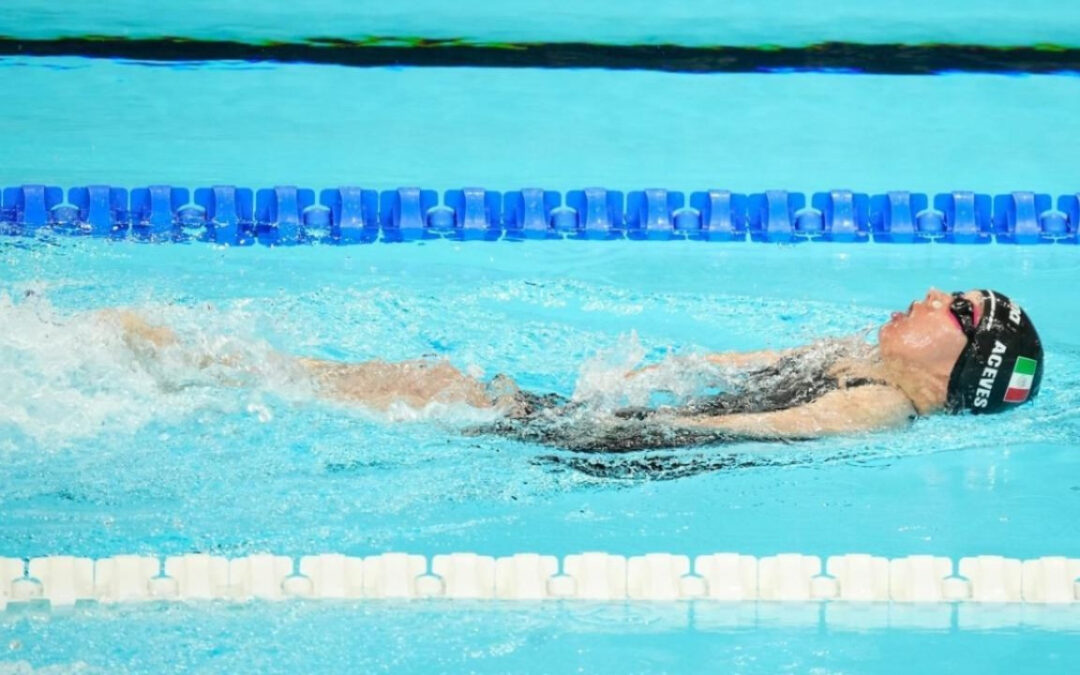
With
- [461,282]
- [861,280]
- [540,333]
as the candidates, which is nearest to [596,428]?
A: [540,333]

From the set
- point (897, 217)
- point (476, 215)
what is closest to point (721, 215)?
point (897, 217)

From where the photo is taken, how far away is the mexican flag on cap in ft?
11.1

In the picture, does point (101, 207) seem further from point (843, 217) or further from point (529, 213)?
point (843, 217)

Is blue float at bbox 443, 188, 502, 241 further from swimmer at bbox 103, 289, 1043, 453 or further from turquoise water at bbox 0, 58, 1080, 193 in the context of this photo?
swimmer at bbox 103, 289, 1043, 453

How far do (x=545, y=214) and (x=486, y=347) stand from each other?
1.03m

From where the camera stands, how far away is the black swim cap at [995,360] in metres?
3.36

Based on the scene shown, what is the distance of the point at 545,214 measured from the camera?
5.13 meters

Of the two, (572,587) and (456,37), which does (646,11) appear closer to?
(456,37)

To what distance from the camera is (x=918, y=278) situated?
4852 millimetres

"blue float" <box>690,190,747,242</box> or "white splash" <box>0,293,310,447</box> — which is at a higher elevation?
"blue float" <box>690,190,747,242</box>

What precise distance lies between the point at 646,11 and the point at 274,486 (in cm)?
441

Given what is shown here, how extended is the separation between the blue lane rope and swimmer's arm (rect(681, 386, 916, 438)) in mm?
1744

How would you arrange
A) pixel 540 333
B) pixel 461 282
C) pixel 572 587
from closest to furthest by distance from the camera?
pixel 572 587 → pixel 540 333 → pixel 461 282

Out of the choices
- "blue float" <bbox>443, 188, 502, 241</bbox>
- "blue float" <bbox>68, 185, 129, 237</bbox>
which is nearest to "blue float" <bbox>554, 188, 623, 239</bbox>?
"blue float" <bbox>443, 188, 502, 241</bbox>
